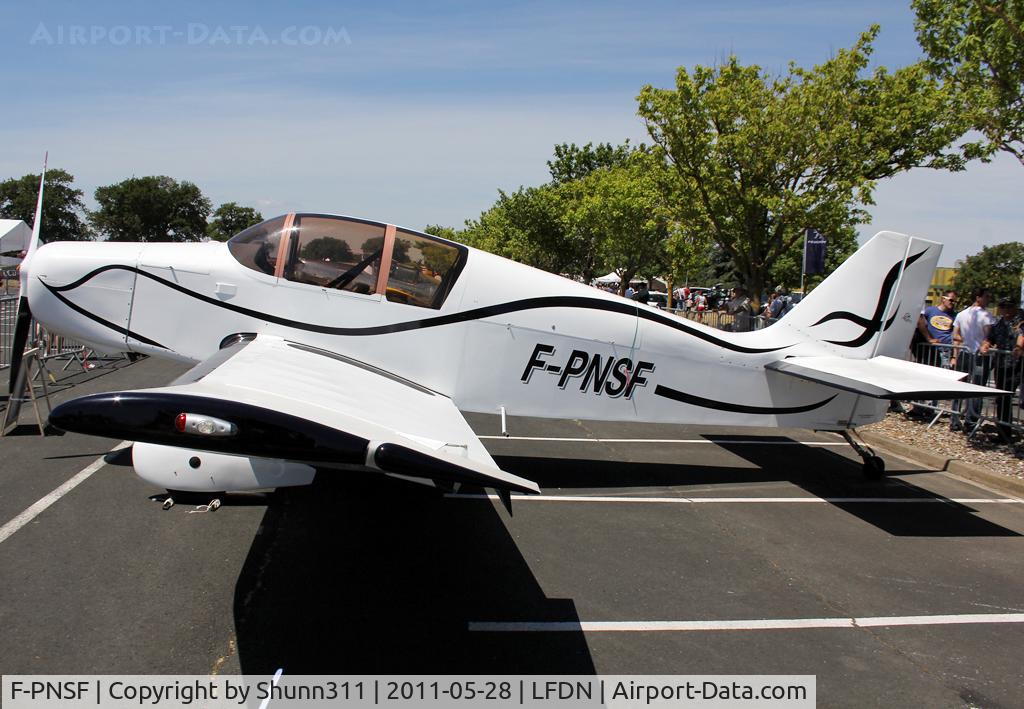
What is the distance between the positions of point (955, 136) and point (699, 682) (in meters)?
16.1

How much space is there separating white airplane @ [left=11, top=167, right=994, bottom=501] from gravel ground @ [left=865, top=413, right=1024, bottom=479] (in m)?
2.01

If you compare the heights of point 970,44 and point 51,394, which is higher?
point 970,44

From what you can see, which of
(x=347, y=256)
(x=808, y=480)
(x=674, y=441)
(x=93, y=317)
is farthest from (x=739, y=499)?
(x=93, y=317)

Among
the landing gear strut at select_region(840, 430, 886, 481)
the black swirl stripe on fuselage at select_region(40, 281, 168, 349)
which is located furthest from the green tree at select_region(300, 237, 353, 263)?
the landing gear strut at select_region(840, 430, 886, 481)

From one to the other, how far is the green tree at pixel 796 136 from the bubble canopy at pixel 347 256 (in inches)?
448

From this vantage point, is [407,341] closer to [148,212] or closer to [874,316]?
[874,316]

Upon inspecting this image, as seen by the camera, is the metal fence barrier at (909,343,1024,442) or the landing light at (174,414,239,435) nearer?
the landing light at (174,414,239,435)

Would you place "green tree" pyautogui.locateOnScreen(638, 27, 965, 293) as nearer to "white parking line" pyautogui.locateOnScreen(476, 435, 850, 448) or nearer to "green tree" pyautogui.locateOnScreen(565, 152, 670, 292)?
"white parking line" pyautogui.locateOnScreen(476, 435, 850, 448)

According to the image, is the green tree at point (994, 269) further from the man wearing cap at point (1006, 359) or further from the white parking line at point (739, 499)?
the white parking line at point (739, 499)

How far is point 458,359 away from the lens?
5.97 m

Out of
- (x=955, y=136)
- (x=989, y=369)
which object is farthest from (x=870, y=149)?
(x=989, y=369)

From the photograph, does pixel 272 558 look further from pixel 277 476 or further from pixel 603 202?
pixel 603 202

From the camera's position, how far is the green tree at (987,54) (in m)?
8.22

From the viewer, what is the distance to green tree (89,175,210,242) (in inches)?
3115
